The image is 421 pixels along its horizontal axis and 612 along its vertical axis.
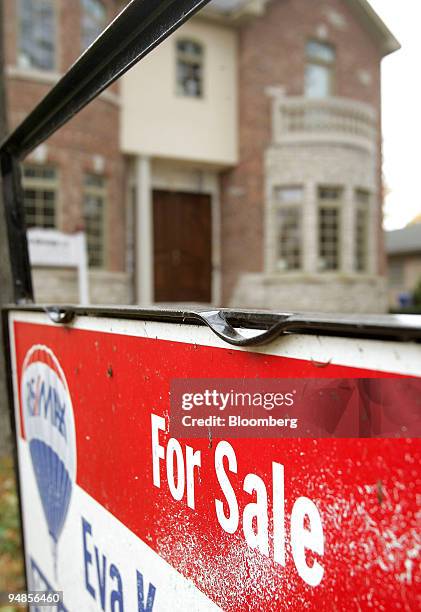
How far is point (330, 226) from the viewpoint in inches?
551

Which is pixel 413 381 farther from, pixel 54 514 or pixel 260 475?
pixel 54 514

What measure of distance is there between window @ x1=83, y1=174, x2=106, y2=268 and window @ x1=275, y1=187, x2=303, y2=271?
4.15m

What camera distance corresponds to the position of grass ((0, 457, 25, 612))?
293 cm

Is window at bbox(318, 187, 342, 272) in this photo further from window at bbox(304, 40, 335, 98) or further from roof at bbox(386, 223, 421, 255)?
roof at bbox(386, 223, 421, 255)

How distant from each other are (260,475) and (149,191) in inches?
505

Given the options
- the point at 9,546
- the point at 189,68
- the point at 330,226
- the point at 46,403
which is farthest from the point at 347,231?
the point at 46,403

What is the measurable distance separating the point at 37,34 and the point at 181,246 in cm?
539

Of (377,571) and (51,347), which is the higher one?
(51,347)

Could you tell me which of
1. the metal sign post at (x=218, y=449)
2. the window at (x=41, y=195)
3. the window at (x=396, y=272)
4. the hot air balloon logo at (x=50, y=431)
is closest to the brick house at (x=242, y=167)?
the window at (x=41, y=195)

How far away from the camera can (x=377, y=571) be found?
1.83 ft

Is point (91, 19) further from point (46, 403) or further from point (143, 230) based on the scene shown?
point (46, 403)

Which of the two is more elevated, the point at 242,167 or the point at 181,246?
the point at 242,167

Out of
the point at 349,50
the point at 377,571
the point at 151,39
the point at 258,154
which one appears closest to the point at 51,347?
the point at 151,39

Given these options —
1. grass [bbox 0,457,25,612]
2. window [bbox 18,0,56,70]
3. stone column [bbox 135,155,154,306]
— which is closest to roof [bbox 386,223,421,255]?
stone column [bbox 135,155,154,306]
